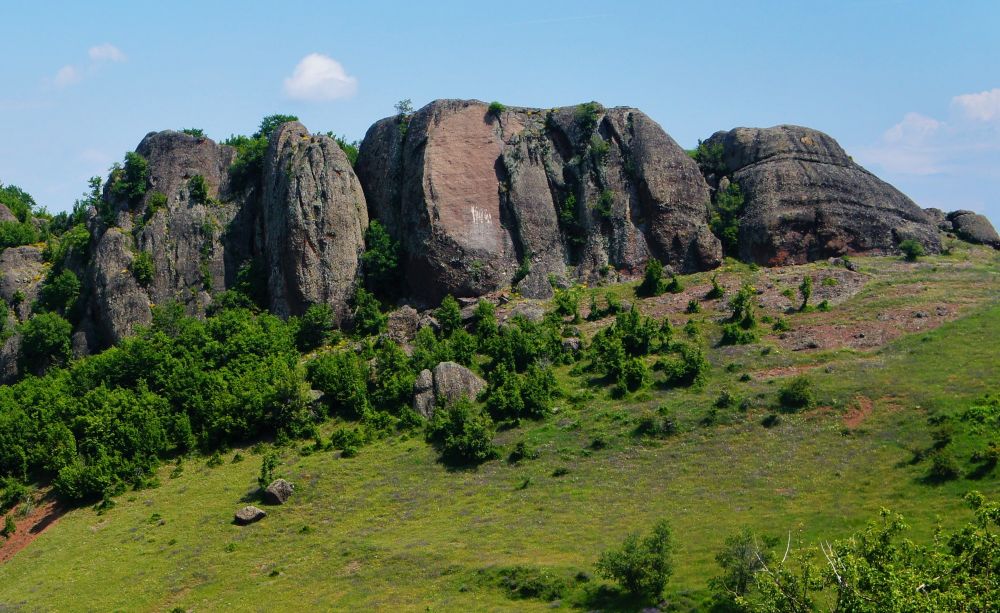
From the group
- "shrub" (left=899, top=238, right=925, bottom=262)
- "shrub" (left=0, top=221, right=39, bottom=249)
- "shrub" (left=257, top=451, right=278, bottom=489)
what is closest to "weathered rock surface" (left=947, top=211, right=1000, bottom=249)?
"shrub" (left=899, top=238, right=925, bottom=262)

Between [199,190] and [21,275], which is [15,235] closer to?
[21,275]

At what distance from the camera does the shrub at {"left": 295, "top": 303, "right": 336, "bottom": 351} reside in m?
76.2

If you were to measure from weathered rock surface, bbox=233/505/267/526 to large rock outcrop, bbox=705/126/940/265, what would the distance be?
144 ft

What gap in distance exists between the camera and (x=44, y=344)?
7925cm

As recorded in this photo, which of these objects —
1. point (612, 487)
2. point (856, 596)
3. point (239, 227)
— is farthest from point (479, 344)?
point (856, 596)

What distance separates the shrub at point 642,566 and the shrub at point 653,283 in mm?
33013

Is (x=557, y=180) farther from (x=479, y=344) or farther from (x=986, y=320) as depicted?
(x=986, y=320)

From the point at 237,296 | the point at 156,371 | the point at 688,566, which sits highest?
the point at 237,296

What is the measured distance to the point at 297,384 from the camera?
67.8 metres

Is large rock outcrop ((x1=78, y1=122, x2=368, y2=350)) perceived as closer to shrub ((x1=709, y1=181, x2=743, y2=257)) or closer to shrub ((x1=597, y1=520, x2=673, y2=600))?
shrub ((x1=709, y1=181, x2=743, y2=257))

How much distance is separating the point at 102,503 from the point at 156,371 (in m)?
11.3

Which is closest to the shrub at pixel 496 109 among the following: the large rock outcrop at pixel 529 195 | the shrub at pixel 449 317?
the large rock outcrop at pixel 529 195

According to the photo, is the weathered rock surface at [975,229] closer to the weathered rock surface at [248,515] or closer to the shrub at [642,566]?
the shrub at [642,566]

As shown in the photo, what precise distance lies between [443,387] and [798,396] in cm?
2205
